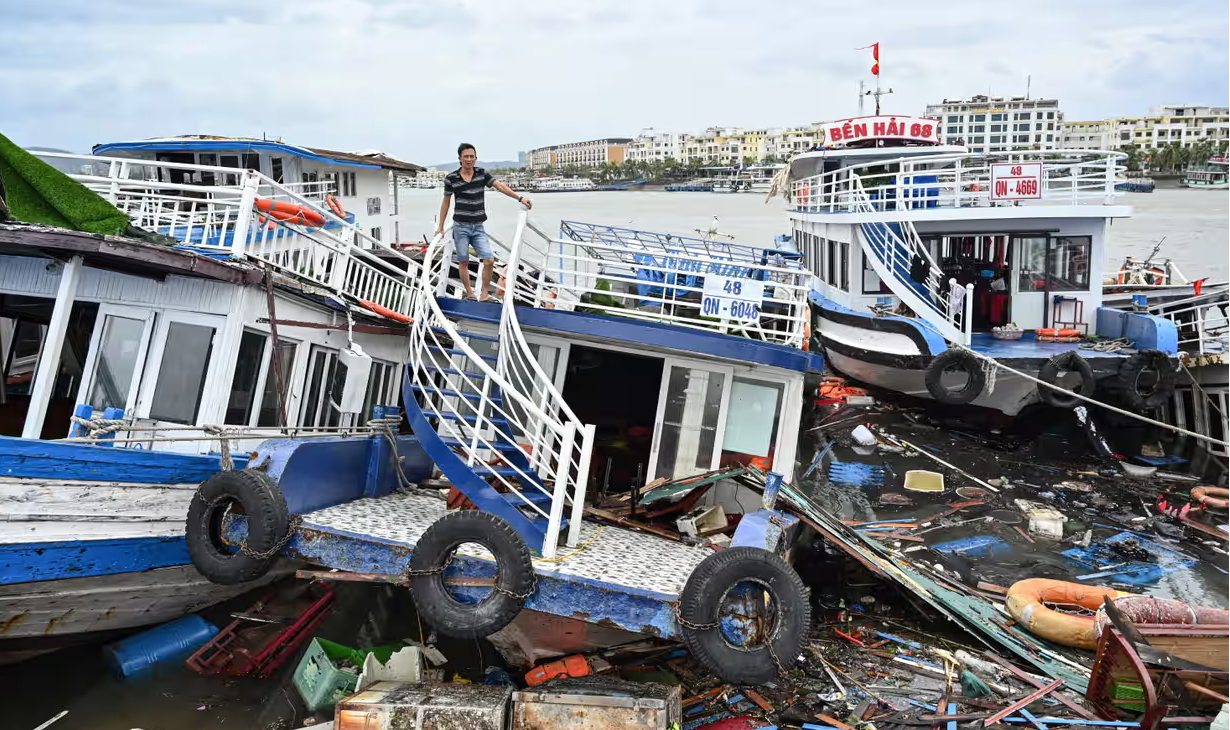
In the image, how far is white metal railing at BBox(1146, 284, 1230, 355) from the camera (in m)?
15.1

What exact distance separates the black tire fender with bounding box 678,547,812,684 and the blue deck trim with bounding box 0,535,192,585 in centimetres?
401

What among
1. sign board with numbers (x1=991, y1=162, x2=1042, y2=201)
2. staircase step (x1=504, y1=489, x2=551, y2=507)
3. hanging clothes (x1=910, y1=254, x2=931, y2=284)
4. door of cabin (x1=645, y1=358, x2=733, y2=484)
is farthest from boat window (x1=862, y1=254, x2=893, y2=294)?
staircase step (x1=504, y1=489, x2=551, y2=507)

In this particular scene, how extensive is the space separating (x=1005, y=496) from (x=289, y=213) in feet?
32.4

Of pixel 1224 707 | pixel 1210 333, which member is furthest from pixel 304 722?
pixel 1210 333

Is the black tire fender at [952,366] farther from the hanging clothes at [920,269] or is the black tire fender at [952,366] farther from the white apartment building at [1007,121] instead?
the white apartment building at [1007,121]

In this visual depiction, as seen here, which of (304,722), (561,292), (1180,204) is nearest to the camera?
(304,722)

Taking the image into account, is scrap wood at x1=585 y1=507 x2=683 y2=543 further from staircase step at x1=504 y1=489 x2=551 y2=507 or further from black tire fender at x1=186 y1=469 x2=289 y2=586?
black tire fender at x1=186 y1=469 x2=289 y2=586

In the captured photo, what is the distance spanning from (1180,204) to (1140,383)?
265 feet

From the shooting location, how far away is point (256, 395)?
836 cm

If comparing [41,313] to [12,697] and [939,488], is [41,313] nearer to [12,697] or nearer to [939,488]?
[12,697]

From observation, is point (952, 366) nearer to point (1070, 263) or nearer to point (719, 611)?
point (1070, 263)

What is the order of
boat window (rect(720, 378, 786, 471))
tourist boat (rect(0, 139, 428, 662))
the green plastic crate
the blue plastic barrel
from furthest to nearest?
1. boat window (rect(720, 378, 786, 471))
2. the blue plastic barrel
3. the green plastic crate
4. tourist boat (rect(0, 139, 428, 662))

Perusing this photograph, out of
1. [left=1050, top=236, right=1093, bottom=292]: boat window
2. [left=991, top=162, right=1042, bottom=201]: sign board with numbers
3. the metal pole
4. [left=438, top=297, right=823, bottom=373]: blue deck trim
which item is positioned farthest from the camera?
[left=1050, top=236, right=1093, bottom=292]: boat window

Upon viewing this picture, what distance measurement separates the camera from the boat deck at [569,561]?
644cm
